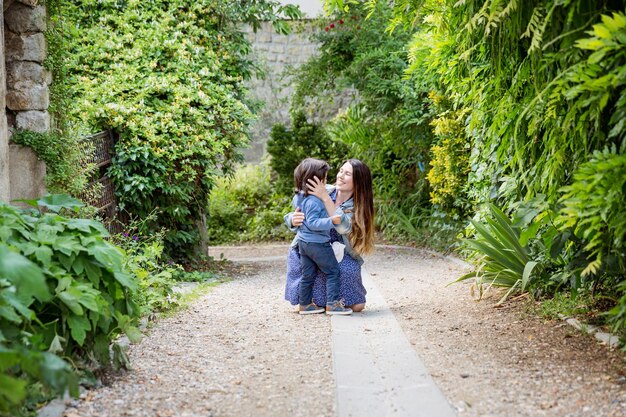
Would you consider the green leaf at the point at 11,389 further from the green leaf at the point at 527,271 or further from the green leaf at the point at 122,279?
the green leaf at the point at 527,271

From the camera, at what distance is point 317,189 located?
242 inches

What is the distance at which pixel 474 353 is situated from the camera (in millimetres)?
4781

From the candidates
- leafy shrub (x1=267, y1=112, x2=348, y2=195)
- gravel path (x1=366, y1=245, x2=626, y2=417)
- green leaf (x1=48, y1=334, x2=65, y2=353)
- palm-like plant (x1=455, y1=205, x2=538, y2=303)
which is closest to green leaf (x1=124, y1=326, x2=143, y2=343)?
green leaf (x1=48, y1=334, x2=65, y2=353)

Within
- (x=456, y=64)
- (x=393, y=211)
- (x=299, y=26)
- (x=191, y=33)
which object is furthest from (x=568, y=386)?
(x=299, y=26)

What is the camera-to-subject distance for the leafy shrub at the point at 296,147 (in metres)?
14.3

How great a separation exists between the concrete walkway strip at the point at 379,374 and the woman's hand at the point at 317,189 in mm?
942

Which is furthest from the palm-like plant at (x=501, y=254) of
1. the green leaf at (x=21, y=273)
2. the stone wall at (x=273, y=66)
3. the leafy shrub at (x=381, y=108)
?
the stone wall at (x=273, y=66)

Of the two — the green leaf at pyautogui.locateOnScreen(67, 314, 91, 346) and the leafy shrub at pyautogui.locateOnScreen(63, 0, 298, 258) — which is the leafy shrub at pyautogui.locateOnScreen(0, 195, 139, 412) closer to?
the green leaf at pyautogui.locateOnScreen(67, 314, 91, 346)

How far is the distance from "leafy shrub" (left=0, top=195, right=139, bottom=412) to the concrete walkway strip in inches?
47.4

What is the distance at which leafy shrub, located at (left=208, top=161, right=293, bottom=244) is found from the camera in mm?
13836

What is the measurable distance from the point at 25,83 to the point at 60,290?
3.19 m

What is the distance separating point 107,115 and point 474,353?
4898mm

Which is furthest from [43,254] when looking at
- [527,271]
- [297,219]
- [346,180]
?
[527,271]

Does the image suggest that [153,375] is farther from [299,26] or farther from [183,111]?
[299,26]
